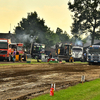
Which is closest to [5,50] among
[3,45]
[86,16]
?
[3,45]

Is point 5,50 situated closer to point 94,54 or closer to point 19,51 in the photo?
point 19,51

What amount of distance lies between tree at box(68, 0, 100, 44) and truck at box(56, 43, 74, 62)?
75.1ft

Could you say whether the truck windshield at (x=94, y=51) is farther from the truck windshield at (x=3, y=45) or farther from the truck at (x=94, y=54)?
the truck windshield at (x=3, y=45)

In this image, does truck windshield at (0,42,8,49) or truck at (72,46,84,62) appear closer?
truck windshield at (0,42,8,49)

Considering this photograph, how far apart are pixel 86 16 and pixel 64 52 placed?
25368mm

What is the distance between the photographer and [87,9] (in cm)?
6556

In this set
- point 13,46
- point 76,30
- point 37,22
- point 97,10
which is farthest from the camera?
point 37,22

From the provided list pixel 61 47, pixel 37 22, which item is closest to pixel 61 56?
pixel 61 47

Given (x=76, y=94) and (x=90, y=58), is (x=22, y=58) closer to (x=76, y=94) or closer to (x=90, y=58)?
(x=90, y=58)

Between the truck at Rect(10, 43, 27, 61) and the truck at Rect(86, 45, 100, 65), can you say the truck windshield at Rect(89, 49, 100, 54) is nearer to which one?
the truck at Rect(86, 45, 100, 65)

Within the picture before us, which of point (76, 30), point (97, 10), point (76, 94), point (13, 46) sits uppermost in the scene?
point (97, 10)

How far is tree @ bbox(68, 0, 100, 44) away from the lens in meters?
64.5

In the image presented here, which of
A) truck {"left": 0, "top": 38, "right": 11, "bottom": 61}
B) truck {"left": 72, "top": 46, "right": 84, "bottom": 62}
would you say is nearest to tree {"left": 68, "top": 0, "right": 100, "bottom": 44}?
truck {"left": 72, "top": 46, "right": 84, "bottom": 62}

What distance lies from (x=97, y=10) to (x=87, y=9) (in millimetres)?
2904
